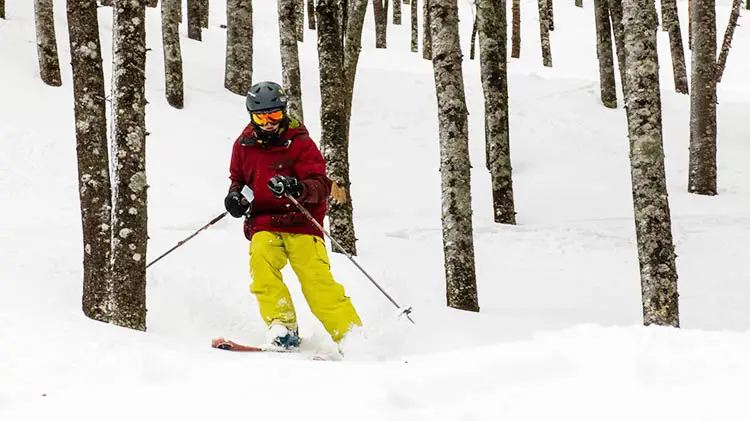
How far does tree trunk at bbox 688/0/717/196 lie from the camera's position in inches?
470

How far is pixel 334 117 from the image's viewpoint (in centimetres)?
852

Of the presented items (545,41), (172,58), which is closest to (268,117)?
(172,58)

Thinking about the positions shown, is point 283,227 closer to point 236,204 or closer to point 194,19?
point 236,204

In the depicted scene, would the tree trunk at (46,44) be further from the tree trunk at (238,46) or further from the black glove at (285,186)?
the black glove at (285,186)

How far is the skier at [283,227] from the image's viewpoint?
18.3 feet

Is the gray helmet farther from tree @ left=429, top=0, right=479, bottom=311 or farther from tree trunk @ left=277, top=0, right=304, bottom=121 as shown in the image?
tree trunk @ left=277, top=0, right=304, bottom=121

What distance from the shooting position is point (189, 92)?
14.5m

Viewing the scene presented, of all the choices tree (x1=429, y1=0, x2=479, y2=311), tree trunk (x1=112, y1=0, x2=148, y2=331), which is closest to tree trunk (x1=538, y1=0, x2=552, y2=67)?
tree (x1=429, y1=0, x2=479, y2=311)

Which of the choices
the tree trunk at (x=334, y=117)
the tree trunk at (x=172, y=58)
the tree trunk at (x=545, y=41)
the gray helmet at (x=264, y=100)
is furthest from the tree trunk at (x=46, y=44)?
the tree trunk at (x=545, y=41)

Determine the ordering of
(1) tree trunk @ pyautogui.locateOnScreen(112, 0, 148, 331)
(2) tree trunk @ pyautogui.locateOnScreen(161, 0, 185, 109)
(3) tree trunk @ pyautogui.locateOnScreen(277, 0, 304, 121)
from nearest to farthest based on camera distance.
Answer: (1) tree trunk @ pyautogui.locateOnScreen(112, 0, 148, 331) → (3) tree trunk @ pyautogui.locateOnScreen(277, 0, 304, 121) → (2) tree trunk @ pyautogui.locateOnScreen(161, 0, 185, 109)

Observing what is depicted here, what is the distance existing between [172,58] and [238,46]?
6.22 feet

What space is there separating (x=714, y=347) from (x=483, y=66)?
326 inches

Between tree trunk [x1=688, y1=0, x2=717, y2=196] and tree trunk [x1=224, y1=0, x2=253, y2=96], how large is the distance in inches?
333

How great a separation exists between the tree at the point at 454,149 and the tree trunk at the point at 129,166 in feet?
9.58
